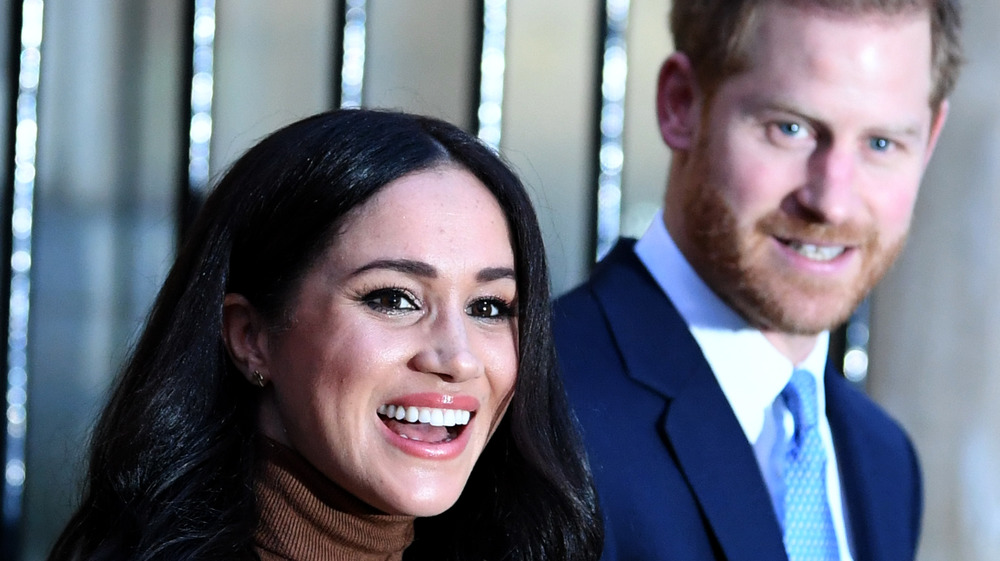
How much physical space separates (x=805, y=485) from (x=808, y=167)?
17.5 inches

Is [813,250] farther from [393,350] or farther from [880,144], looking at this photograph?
[393,350]

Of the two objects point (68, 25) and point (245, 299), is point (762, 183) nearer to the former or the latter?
point (245, 299)

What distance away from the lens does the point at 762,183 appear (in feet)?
6.15

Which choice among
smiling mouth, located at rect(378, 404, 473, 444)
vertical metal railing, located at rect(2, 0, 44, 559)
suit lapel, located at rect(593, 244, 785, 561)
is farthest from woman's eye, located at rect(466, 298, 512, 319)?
vertical metal railing, located at rect(2, 0, 44, 559)

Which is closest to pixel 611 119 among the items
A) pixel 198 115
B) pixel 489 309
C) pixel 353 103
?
pixel 353 103

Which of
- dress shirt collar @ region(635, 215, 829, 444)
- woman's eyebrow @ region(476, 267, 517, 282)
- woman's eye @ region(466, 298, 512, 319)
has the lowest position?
dress shirt collar @ region(635, 215, 829, 444)

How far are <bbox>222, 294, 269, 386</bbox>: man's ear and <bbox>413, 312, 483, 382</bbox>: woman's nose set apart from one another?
195 millimetres

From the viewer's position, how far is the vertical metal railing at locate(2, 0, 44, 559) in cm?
280

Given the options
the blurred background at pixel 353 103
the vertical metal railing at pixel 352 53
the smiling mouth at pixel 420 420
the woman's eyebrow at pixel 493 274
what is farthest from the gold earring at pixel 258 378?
the vertical metal railing at pixel 352 53

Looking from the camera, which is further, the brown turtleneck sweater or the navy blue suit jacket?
the navy blue suit jacket

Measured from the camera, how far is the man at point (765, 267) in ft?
5.95

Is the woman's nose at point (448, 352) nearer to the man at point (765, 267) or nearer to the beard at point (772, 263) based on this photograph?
the man at point (765, 267)

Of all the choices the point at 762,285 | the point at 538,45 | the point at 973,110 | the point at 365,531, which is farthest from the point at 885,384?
the point at 365,531

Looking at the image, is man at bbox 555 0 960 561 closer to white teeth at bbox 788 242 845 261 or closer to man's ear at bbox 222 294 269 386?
white teeth at bbox 788 242 845 261
